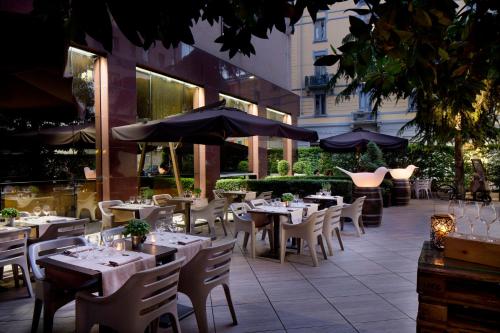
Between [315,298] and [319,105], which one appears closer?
[315,298]

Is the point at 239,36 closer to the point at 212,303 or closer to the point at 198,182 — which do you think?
the point at 212,303

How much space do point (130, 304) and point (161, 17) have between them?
75.2 inches

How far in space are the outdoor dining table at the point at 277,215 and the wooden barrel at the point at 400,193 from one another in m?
7.31

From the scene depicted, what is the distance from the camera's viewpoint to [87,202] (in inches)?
319

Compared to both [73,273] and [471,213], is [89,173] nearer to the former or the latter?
[73,273]

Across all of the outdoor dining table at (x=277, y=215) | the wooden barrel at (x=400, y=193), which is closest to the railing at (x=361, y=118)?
the wooden barrel at (x=400, y=193)

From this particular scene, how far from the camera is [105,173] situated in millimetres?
8430

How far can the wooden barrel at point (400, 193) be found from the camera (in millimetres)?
12305

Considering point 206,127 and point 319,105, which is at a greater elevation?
point 319,105

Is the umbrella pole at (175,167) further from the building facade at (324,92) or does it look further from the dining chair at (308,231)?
the building facade at (324,92)

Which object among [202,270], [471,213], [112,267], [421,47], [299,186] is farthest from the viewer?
[299,186]

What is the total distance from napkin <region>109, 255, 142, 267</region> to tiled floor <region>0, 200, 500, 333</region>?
868mm

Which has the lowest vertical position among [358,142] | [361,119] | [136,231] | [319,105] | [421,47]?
[136,231]

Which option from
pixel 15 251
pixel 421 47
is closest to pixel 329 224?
pixel 15 251
